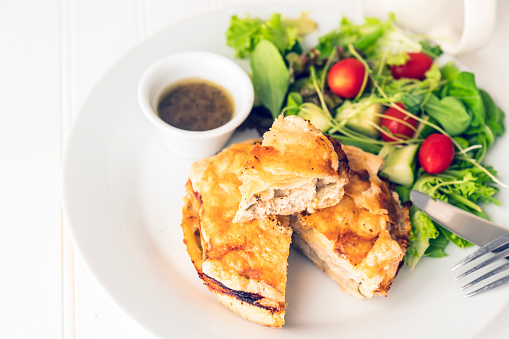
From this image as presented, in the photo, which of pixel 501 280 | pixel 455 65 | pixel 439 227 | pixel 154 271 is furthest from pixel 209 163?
pixel 455 65

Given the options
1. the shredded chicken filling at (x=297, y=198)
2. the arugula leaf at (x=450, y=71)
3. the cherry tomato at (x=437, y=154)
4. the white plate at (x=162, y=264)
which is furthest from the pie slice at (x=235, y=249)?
the arugula leaf at (x=450, y=71)

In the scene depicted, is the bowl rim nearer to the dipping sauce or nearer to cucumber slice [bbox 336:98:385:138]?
the dipping sauce

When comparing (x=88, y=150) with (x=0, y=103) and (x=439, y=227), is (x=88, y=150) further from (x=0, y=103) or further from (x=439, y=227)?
(x=439, y=227)

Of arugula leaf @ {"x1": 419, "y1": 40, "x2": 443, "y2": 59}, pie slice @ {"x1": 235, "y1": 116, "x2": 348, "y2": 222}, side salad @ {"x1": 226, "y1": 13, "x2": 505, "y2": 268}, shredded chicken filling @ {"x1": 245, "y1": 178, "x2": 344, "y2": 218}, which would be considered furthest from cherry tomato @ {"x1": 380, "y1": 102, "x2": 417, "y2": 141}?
shredded chicken filling @ {"x1": 245, "y1": 178, "x2": 344, "y2": 218}

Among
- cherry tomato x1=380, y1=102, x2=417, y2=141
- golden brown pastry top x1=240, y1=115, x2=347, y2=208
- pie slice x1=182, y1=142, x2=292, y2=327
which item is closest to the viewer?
golden brown pastry top x1=240, y1=115, x2=347, y2=208

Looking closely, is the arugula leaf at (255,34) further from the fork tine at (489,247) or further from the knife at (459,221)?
the fork tine at (489,247)

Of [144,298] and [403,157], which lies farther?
[403,157]
